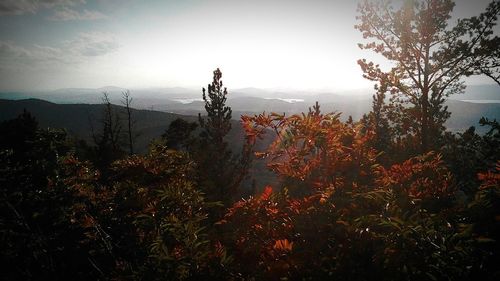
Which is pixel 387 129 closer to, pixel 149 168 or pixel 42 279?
pixel 149 168

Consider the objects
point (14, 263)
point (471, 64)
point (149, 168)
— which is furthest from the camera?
point (471, 64)

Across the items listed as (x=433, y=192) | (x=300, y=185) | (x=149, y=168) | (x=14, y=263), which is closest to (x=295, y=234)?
(x=300, y=185)

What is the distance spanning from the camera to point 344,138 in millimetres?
3650

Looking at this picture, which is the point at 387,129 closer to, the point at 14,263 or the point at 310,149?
the point at 310,149

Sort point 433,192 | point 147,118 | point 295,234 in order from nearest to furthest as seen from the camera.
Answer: point 295,234, point 433,192, point 147,118

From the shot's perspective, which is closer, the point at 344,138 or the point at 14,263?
the point at 344,138

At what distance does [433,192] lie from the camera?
3479mm

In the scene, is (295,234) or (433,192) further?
(433,192)

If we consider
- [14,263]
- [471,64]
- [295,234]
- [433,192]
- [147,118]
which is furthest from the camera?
[147,118]

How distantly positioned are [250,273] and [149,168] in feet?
12.6

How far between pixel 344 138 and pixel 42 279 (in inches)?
456

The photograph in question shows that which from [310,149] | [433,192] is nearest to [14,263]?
[310,149]

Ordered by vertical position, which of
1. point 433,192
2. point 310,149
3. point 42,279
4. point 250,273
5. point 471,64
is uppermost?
point 471,64

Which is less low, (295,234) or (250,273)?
(295,234)
